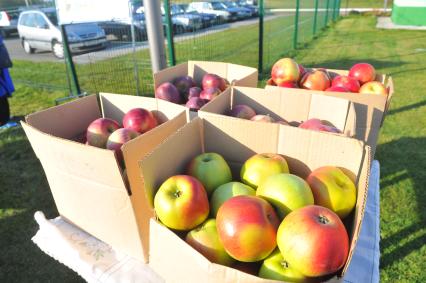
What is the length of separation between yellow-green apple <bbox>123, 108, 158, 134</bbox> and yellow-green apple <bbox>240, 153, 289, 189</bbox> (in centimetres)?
52

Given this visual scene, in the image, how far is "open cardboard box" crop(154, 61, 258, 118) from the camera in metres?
2.14

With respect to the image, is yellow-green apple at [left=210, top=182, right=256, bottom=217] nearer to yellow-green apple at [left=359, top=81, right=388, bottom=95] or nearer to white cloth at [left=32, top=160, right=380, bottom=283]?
white cloth at [left=32, top=160, right=380, bottom=283]

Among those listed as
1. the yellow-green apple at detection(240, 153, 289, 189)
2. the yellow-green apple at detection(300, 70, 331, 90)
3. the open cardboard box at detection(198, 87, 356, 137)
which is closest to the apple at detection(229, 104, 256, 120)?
the open cardboard box at detection(198, 87, 356, 137)

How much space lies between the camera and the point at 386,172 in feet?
11.1

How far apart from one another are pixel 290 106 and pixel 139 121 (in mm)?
750

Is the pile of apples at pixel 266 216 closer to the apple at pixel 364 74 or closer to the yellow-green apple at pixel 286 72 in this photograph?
the yellow-green apple at pixel 286 72

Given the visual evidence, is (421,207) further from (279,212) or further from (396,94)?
(396,94)

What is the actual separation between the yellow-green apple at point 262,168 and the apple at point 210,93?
0.82 meters

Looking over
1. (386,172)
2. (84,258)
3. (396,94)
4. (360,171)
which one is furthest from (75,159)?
(396,94)

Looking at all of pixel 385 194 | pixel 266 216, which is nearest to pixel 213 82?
pixel 266 216

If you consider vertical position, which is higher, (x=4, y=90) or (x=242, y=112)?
(x=242, y=112)

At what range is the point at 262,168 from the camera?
115cm

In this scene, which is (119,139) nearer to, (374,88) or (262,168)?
(262,168)

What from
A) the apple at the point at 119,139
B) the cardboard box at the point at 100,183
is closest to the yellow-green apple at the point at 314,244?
the cardboard box at the point at 100,183
